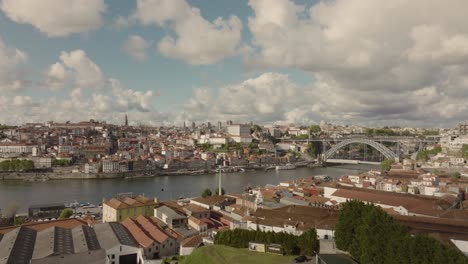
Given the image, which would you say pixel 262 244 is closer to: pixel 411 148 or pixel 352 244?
pixel 352 244

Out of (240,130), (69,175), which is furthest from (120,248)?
(240,130)

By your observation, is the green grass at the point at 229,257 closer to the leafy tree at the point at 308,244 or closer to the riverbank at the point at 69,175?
the leafy tree at the point at 308,244

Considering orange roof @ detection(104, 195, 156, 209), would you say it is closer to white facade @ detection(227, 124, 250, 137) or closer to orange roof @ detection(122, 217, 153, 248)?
orange roof @ detection(122, 217, 153, 248)

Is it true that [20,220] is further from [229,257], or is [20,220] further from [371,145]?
[371,145]

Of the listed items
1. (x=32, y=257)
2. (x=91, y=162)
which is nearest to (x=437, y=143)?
(x=91, y=162)

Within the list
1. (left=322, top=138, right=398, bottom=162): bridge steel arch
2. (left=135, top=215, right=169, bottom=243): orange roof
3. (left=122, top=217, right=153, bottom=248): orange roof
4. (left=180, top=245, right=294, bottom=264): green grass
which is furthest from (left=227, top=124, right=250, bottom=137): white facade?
(left=180, top=245, right=294, bottom=264): green grass
